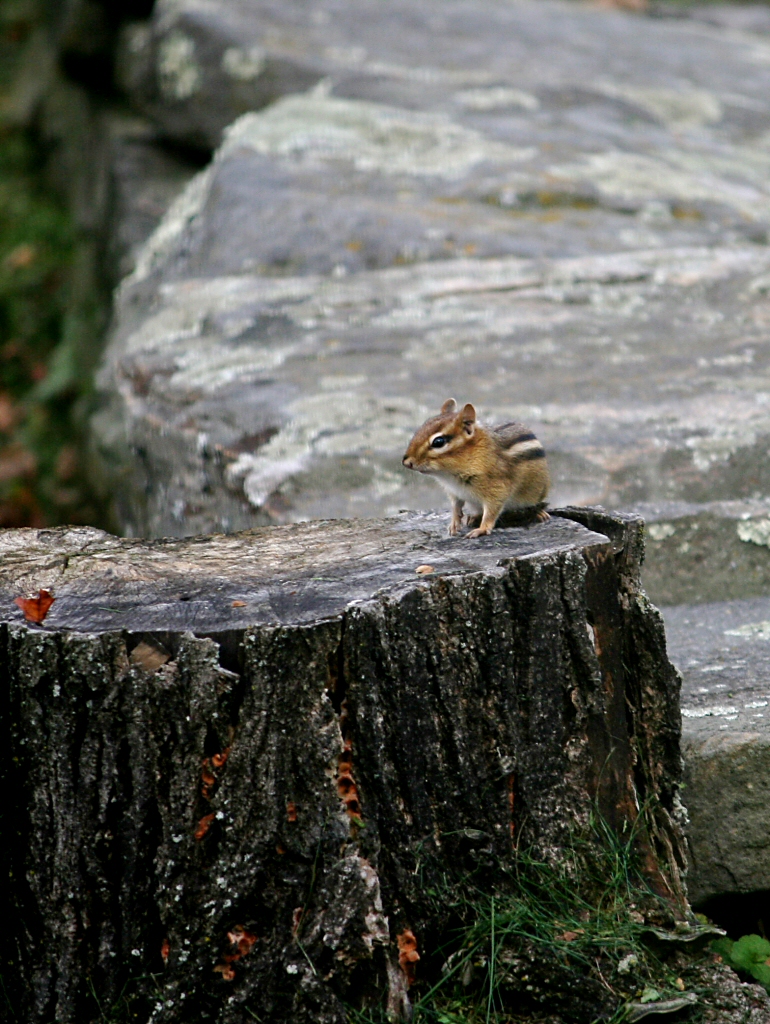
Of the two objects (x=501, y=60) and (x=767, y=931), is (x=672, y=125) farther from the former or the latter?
(x=767, y=931)

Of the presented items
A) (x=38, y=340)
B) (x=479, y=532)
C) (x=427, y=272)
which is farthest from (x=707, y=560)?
(x=38, y=340)

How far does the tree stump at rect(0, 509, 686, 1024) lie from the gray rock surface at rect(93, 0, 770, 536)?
67.9 inches

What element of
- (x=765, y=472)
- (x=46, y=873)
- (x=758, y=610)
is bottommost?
(x=46, y=873)

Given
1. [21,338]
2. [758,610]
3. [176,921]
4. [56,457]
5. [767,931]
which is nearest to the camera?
[176,921]

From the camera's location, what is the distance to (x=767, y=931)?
316 cm

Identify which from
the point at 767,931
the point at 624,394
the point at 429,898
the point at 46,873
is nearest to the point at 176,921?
the point at 46,873

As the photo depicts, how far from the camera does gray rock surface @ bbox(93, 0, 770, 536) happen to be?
15.3 feet

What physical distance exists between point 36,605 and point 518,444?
56.0 inches

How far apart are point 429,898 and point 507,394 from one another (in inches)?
110

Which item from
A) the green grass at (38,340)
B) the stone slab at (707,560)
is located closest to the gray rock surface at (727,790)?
the stone slab at (707,560)

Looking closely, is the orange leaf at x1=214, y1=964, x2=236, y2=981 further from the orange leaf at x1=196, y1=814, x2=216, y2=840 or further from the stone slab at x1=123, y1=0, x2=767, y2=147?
the stone slab at x1=123, y1=0, x2=767, y2=147

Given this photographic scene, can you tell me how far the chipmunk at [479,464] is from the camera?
321 cm

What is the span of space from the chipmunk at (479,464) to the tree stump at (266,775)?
55cm

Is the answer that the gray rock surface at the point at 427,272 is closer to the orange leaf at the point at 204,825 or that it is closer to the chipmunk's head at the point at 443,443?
the chipmunk's head at the point at 443,443
